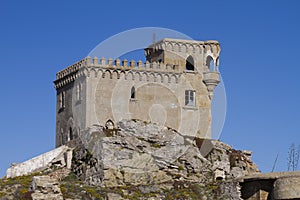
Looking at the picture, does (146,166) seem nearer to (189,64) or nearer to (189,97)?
(189,97)

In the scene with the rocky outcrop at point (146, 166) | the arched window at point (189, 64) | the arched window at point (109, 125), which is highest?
the arched window at point (189, 64)

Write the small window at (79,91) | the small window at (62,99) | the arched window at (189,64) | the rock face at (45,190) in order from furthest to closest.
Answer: the small window at (62,99) → the arched window at (189,64) → the small window at (79,91) → the rock face at (45,190)

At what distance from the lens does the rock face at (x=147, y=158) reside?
83.2 metres

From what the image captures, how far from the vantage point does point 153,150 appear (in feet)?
281

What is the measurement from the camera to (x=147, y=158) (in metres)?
85.0

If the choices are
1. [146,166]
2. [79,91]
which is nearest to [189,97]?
[146,166]

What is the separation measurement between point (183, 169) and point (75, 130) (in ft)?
33.5

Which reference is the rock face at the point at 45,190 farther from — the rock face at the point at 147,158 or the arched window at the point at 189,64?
the arched window at the point at 189,64

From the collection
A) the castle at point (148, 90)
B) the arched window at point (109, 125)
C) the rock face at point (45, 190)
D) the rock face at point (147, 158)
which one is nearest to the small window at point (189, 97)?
the castle at point (148, 90)

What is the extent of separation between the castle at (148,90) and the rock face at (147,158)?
4.56 ft

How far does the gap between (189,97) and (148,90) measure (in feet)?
13.3

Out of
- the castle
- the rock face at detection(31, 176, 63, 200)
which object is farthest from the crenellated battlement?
the rock face at detection(31, 176, 63, 200)

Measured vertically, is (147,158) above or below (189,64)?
below

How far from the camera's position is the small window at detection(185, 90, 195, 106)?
9044cm
